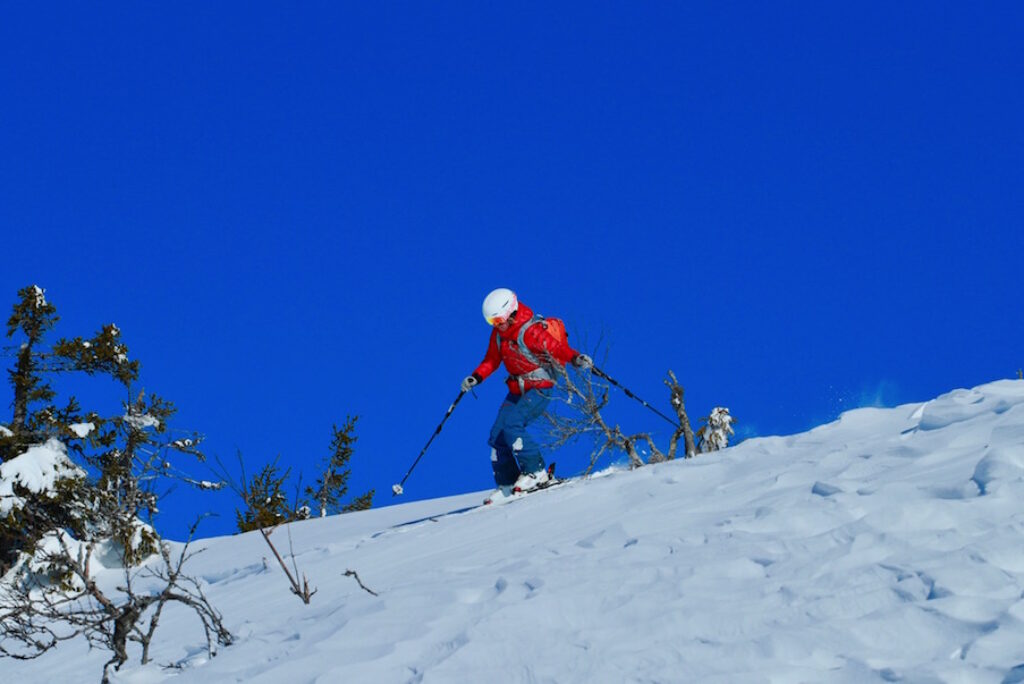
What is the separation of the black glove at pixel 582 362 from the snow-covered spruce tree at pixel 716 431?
153 centimetres

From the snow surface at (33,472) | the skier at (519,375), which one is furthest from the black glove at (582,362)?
the snow surface at (33,472)

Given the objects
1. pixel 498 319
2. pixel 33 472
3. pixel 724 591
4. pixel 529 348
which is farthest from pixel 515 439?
pixel 33 472

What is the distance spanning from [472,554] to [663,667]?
243 cm

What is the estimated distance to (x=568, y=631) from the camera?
370cm

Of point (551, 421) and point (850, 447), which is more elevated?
point (551, 421)

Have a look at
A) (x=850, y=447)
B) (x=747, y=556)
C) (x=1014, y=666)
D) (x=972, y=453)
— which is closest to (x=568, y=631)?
(x=747, y=556)

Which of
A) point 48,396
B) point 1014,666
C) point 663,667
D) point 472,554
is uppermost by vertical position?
point 48,396

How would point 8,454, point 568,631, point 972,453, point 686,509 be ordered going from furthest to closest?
point 8,454 → point 686,509 → point 972,453 → point 568,631

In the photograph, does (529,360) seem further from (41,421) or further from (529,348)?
(41,421)

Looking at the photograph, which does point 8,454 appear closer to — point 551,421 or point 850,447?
point 551,421

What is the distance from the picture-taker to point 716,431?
38.9ft

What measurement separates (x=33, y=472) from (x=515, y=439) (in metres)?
6.83

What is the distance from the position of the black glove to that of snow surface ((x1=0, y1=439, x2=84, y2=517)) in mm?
7113

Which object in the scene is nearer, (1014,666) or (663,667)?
(1014,666)
